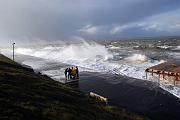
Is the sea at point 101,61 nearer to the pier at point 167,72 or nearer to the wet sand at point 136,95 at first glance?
the pier at point 167,72

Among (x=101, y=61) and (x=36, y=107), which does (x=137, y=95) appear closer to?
(x=36, y=107)

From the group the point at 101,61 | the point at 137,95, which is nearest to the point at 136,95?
the point at 137,95

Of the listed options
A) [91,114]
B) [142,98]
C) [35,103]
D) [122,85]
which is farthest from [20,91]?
[122,85]

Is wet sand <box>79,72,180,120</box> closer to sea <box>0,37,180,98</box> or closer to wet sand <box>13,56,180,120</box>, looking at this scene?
wet sand <box>13,56,180,120</box>

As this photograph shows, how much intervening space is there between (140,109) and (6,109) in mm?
13953

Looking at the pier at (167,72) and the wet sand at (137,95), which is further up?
the pier at (167,72)

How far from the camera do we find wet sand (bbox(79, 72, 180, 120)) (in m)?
22.1

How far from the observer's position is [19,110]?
11227 millimetres

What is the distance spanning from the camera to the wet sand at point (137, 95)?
22125mm

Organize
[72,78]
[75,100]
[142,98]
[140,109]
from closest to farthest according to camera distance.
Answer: [75,100] < [140,109] < [142,98] < [72,78]

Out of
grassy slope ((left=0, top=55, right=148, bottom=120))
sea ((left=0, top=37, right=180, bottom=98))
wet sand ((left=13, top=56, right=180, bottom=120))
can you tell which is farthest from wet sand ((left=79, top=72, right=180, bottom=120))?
grassy slope ((left=0, top=55, right=148, bottom=120))

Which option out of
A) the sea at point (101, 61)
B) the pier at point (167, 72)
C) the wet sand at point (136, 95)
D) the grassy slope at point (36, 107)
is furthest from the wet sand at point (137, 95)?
the grassy slope at point (36, 107)

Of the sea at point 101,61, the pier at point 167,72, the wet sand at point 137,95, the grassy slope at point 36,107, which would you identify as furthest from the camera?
the sea at point 101,61

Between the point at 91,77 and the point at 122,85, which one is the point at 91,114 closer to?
the point at 122,85
